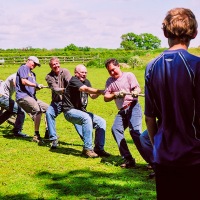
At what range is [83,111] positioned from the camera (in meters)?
8.57

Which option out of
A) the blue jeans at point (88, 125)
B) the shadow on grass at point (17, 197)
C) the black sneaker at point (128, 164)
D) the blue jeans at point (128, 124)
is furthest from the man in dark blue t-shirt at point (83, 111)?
the shadow on grass at point (17, 197)

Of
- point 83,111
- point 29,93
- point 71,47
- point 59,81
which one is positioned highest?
point 71,47

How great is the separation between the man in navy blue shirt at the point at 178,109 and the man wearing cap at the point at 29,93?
24.0 feet

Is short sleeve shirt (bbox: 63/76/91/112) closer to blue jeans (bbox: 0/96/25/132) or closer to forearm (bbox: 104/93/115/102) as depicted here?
forearm (bbox: 104/93/115/102)

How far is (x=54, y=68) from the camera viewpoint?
934 cm

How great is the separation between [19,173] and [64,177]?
2.73ft

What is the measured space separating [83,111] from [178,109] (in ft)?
19.0

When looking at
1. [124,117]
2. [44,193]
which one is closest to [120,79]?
[124,117]

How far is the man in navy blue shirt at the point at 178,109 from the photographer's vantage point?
9.31 ft

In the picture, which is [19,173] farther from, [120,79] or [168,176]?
[168,176]

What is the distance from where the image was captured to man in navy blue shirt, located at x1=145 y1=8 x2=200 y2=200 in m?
2.84

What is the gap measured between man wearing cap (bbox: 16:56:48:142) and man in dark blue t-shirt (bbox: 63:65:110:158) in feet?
5.65

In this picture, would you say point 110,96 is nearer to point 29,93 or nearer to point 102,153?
point 102,153

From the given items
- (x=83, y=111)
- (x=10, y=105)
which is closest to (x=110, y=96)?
(x=83, y=111)
